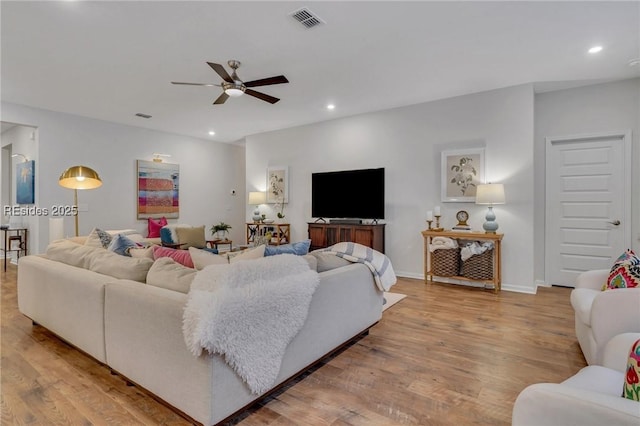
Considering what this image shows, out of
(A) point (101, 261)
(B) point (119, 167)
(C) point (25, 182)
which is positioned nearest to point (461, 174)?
(A) point (101, 261)

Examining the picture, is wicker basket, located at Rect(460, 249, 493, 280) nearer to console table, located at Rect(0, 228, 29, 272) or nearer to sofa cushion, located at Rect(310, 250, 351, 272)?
sofa cushion, located at Rect(310, 250, 351, 272)

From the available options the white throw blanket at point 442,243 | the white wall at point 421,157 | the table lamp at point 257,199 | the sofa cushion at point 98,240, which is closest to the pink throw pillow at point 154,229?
the table lamp at point 257,199

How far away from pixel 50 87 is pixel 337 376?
16.2 feet

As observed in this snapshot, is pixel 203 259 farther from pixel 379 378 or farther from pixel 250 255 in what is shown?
pixel 379 378

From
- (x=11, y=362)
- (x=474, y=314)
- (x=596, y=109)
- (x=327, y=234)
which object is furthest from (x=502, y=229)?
(x=11, y=362)

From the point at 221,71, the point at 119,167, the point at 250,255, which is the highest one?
the point at 221,71

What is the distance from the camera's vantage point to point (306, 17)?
2596 mm

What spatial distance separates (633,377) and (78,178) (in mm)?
4705

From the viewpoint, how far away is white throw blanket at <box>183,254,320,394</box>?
138cm

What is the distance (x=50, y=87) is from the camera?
13.5 ft

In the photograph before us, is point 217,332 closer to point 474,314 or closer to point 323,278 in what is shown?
point 323,278

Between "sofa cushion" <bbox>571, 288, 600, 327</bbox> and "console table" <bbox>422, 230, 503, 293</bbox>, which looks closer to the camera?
"sofa cushion" <bbox>571, 288, 600, 327</bbox>

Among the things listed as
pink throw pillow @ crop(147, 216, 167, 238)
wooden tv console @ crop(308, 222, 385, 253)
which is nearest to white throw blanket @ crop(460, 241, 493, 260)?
wooden tv console @ crop(308, 222, 385, 253)

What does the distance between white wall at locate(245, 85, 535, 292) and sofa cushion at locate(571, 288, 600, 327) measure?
1.87 m
